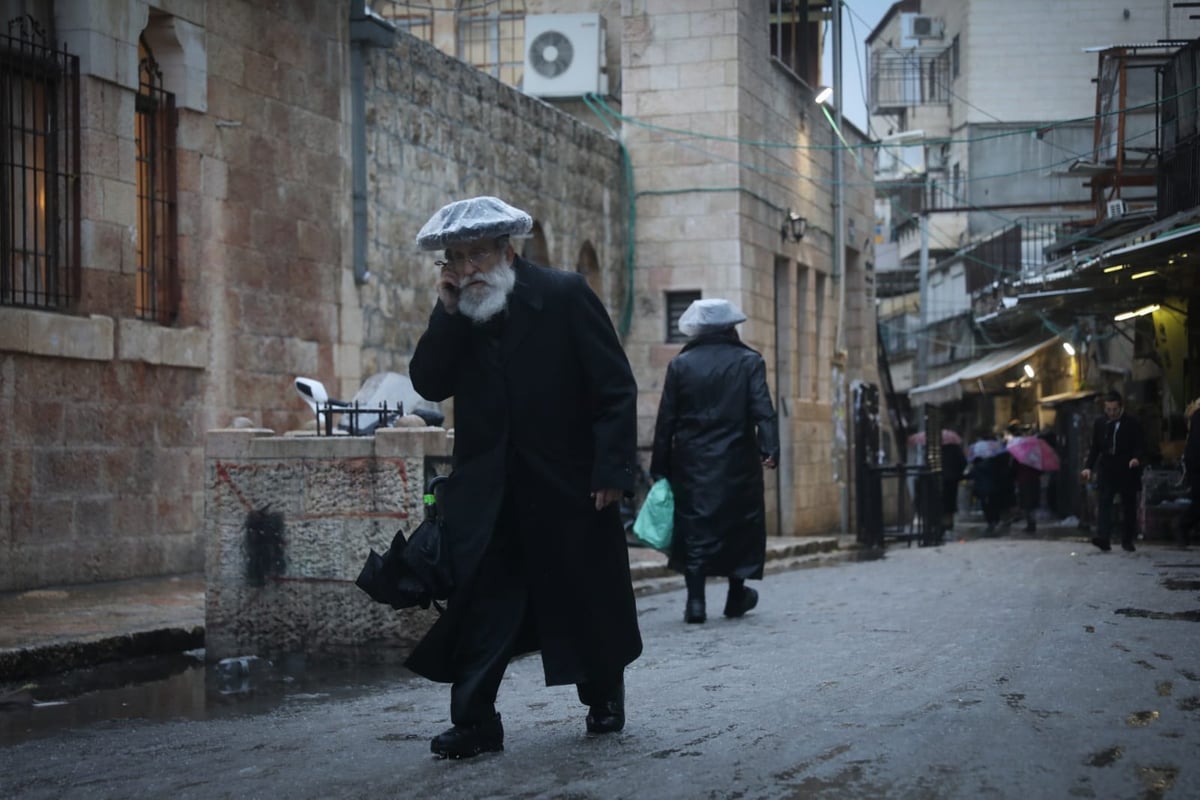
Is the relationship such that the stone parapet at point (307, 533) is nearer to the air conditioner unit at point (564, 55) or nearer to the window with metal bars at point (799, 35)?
the air conditioner unit at point (564, 55)

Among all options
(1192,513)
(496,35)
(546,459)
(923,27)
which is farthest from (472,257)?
(923,27)

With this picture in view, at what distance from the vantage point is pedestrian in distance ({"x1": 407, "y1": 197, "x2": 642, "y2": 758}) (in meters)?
4.94

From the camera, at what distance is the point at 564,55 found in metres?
20.5

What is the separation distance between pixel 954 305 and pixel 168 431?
32.5 m

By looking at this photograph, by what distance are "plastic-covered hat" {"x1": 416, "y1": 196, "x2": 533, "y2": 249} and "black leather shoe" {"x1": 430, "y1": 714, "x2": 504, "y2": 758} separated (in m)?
1.51

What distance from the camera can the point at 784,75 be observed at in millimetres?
22094

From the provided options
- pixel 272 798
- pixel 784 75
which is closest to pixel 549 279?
pixel 272 798

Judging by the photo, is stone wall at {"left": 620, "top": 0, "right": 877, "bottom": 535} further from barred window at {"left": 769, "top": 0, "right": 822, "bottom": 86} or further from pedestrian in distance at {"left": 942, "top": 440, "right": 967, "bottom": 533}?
pedestrian in distance at {"left": 942, "top": 440, "right": 967, "bottom": 533}

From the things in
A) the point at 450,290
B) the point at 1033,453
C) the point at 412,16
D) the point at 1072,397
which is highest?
the point at 412,16

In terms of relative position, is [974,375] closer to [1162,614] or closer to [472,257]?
[1162,614]

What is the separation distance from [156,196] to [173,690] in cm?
535

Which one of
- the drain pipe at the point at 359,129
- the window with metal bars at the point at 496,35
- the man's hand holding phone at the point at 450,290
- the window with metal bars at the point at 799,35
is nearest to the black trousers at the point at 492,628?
the man's hand holding phone at the point at 450,290

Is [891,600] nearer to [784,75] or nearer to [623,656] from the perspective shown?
[623,656]

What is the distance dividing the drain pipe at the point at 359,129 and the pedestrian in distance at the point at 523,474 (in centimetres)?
859
